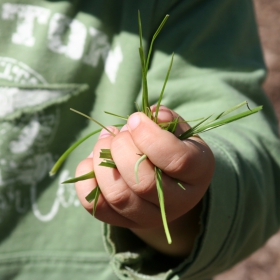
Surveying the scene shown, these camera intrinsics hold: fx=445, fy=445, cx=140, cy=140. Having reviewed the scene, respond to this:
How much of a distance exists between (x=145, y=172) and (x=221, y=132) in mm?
329

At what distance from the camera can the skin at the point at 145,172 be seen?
36cm

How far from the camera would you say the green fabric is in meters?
0.68

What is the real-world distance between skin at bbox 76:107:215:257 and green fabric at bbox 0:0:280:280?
24 centimetres

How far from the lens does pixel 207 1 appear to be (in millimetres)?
772

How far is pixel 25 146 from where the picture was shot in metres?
0.69

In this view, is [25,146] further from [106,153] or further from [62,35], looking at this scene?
[106,153]

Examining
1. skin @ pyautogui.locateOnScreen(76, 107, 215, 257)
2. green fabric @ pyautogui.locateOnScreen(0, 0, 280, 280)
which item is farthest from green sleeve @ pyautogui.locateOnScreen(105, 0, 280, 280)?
skin @ pyautogui.locateOnScreen(76, 107, 215, 257)

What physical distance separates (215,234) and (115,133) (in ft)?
0.73

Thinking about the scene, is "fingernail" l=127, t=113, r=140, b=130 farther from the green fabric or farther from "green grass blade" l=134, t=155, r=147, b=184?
the green fabric

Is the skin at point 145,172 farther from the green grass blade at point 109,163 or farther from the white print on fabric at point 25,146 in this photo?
the white print on fabric at point 25,146

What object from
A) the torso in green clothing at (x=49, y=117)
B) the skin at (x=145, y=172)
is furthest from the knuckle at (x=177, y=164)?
the torso in green clothing at (x=49, y=117)

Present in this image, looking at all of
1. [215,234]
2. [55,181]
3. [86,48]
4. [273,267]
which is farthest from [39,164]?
[273,267]

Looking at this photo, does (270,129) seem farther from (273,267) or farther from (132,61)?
(273,267)

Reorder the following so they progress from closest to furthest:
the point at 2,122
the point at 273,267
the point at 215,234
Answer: the point at 215,234 → the point at 2,122 → the point at 273,267
